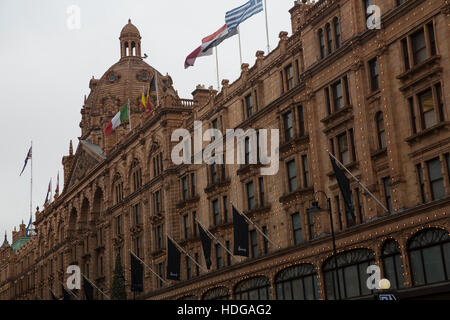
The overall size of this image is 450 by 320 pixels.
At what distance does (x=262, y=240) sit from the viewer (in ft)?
171

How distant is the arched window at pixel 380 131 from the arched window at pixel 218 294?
20.8 m

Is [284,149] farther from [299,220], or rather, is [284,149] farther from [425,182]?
[425,182]

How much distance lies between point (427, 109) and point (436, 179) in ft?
12.3

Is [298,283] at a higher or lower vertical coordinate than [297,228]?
lower

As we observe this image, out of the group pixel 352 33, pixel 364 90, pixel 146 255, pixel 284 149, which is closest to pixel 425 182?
pixel 364 90

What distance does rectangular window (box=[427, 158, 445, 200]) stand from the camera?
117 feet

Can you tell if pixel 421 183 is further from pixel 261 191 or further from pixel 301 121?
pixel 261 191

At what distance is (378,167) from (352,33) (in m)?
8.43

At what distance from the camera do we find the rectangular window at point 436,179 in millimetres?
35588

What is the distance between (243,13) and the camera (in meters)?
52.1

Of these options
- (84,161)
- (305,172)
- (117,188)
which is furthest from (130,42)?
(305,172)

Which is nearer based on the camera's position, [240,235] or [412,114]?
[412,114]

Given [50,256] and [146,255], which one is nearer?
[146,255]

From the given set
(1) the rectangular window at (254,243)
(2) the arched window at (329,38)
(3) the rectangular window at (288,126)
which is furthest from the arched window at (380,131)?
(1) the rectangular window at (254,243)
